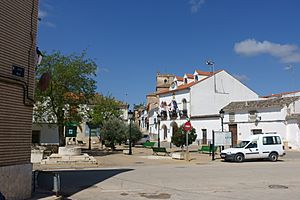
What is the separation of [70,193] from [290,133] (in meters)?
32.1

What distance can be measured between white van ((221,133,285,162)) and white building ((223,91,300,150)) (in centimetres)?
1288

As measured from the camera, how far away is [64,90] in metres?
30.8

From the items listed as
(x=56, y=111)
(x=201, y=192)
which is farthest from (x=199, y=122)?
(x=201, y=192)

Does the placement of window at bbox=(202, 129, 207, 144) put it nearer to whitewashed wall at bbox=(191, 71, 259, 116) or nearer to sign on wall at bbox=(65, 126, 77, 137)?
whitewashed wall at bbox=(191, 71, 259, 116)

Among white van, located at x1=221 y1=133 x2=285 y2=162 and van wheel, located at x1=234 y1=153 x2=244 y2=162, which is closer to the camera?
van wheel, located at x1=234 y1=153 x2=244 y2=162

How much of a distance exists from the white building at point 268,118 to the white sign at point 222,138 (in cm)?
1234

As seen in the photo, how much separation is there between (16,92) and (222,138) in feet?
71.8

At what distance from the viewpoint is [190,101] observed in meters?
54.9

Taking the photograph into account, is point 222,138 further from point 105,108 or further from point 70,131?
point 105,108

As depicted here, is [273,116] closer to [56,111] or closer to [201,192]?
[56,111]

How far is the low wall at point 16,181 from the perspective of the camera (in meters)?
9.44

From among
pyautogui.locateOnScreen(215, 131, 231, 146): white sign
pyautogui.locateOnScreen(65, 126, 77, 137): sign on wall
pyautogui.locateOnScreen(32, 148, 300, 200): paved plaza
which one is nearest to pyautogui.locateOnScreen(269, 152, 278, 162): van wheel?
pyautogui.locateOnScreen(215, 131, 231, 146): white sign

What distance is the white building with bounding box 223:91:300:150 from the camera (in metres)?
38.9

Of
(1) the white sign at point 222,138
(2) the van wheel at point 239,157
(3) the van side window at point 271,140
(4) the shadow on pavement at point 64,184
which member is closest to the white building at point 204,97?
(1) the white sign at point 222,138
